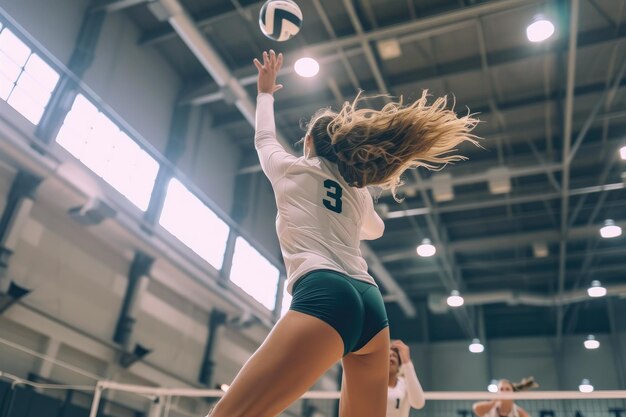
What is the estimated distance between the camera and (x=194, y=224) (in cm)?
1041

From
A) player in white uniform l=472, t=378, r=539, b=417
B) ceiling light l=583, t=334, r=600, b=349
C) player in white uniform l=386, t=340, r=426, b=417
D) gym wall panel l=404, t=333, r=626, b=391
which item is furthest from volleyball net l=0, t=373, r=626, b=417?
ceiling light l=583, t=334, r=600, b=349

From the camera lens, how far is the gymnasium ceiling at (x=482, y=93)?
8797 millimetres

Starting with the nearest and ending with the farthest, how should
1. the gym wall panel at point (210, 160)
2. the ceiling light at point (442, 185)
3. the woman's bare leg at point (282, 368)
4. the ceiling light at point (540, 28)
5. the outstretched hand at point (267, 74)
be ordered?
the woman's bare leg at point (282, 368) < the outstretched hand at point (267, 74) < the ceiling light at point (540, 28) < the ceiling light at point (442, 185) < the gym wall panel at point (210, 160)

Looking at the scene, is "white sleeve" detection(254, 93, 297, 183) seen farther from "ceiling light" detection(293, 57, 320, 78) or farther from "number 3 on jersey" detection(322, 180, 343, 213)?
"ceiling light" detection(293, 57, 320, 78)

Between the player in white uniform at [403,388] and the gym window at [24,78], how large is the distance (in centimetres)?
574

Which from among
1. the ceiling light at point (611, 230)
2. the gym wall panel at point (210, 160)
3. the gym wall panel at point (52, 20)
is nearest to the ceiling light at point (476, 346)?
the ceiling light at point (611, 230)

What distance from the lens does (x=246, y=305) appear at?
11.2m

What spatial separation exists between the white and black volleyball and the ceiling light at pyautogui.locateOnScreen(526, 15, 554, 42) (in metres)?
3.99

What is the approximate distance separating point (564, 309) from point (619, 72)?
339 inches

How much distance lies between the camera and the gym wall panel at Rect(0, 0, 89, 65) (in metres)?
7.56

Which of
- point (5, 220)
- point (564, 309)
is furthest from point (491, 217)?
point (5, 220)

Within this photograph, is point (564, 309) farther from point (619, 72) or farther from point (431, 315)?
point (619, 72)

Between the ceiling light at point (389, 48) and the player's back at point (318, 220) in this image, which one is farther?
the ceiling light at point (389, 48)

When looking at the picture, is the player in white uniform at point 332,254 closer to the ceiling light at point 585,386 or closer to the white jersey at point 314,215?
the white jersey at point 314,215
